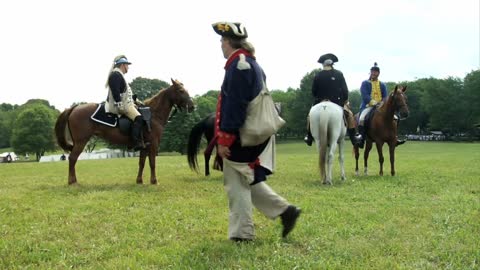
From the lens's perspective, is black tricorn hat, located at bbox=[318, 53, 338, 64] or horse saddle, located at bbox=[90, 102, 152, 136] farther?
black tricorn hat, located at bbox=[318, 53, 338, 64]

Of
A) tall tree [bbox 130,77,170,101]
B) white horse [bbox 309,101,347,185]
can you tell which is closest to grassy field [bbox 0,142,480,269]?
white horse [bbox 309,101,347,185]

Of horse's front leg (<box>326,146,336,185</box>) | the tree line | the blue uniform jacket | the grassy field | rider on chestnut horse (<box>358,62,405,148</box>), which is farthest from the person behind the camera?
the tree line

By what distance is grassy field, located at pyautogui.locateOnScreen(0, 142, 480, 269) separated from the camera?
4176mm

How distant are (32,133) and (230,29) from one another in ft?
249

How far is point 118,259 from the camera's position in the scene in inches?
166

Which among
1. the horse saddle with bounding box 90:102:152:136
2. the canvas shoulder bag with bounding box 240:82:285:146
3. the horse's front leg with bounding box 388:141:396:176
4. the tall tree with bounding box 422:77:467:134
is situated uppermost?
Result: the tall tree with bounding box 422:77:467:134

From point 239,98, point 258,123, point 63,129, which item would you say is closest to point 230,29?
point 239,98

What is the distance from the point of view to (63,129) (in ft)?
34.0

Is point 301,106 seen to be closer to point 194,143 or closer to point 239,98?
point 194,143

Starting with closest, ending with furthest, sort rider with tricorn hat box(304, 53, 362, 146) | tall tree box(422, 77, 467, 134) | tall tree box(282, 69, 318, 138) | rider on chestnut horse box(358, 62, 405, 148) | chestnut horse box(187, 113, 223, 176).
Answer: rider with tricorn hat box(304, 53, 362, 146) < chestnut horse box(187, 113, 223, 176) < rider on chestnut horse box(358, 62, 405, 148) < tall tree box(422, 77, 467, 134) < tall tree box(282, 69, 318, 138)

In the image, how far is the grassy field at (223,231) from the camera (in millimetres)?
4176

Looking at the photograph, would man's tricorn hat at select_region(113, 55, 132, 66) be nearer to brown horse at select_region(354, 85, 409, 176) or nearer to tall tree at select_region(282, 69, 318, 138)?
brown horse at select_region(354, 85, 409, 176)

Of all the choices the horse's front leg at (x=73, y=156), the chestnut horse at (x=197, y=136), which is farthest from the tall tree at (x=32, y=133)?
the horse's front leg at (x=73, y=156)

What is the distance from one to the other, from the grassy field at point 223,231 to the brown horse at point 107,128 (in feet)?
5.14
